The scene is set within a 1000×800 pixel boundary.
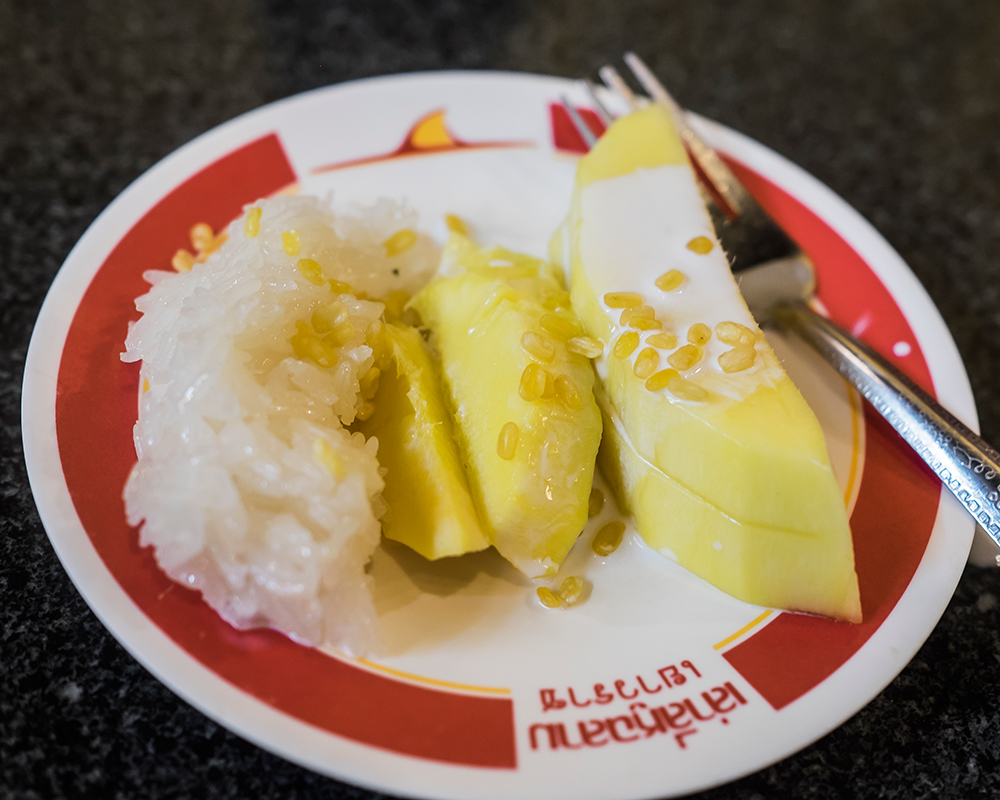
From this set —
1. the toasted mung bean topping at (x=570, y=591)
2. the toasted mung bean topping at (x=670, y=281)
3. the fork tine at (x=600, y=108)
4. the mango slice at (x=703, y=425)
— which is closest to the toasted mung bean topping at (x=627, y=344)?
the mango slice at (x=703, y=425)

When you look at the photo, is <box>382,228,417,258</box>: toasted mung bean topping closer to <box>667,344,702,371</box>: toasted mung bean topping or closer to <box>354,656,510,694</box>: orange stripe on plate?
<box>667,344,702,371</box>: toasted mung bean topping

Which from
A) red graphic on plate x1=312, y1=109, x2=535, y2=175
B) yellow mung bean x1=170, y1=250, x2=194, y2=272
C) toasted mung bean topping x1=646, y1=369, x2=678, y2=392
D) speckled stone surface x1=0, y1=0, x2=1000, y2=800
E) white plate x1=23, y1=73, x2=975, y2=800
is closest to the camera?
white plate x1=23, y1=73, x2=975, y2=800

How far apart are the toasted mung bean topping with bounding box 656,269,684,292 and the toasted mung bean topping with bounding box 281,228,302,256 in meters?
0.58

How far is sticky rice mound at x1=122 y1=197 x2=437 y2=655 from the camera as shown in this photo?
3.04 ft

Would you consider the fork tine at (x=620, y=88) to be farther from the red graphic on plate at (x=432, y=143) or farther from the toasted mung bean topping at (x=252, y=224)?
the toasted mung bean topping at (x=252, y=224)

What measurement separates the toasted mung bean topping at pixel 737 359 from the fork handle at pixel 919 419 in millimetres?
359

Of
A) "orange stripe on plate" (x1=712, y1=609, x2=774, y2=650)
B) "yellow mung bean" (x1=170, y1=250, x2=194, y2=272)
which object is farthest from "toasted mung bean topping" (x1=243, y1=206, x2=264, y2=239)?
"orange stripe on plate" (x1=712, y1=609, x2=774, y2=650)

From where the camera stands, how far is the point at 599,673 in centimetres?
98

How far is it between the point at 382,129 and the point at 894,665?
135cm

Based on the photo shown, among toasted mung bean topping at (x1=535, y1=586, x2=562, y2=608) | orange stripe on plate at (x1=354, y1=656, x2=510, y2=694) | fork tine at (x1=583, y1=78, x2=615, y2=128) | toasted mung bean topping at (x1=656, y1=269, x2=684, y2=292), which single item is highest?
fork tine at (x1=583, y1=78, x2=615, y2=128)

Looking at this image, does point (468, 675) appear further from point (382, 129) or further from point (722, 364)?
point (382, 129)

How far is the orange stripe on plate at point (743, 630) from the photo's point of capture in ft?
3.35

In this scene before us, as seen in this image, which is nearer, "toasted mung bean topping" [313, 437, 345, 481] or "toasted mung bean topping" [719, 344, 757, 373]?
"toasted mung bean topping" [313, 437, 345, 481]

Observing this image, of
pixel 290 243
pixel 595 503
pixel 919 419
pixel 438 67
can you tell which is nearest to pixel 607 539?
pixel 595 503
